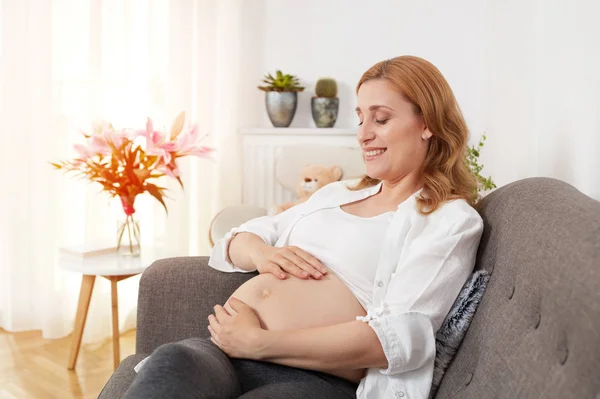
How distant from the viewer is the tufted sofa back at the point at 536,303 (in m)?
0.78

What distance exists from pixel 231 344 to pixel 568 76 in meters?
0.92

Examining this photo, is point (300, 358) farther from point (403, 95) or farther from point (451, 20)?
point (451, 20)

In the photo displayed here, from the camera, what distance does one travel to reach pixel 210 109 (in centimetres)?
319

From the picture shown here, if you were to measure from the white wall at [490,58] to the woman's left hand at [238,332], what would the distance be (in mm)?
734

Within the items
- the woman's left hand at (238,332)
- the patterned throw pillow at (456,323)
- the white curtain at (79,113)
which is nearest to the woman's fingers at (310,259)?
the woman's left hand at (238,332)

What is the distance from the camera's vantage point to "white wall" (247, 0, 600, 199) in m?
1.35

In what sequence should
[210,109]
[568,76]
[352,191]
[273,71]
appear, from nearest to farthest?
[568,76] < [352,191] < [210,109] < [273,71]

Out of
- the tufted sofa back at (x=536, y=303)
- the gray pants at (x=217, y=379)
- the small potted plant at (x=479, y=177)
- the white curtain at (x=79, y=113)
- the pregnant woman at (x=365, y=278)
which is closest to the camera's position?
the tufted sofa back at (x=536, y=303)

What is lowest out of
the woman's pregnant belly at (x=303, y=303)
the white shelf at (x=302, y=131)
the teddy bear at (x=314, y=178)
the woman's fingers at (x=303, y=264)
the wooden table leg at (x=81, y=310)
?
the wooden table leg at (x=81, y=310)

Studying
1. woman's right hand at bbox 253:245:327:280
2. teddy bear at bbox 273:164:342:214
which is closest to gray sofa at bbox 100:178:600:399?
woman's right hand at bbox 253:245:327:280

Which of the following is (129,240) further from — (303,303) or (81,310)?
(303,303)

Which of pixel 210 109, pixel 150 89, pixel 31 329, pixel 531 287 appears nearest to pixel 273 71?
pixel 210 109

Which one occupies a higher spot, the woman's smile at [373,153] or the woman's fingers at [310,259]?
the woman's smile at [373,153]

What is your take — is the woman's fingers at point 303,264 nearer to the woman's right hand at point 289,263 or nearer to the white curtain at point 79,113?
the woman's right hand at point 289,263
